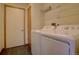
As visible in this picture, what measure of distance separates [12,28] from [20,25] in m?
0.11

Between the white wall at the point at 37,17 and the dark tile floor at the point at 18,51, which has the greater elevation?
the white wall at the point at 37,17

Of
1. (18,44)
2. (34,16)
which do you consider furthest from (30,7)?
(18,44)

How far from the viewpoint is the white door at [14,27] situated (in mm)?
1588

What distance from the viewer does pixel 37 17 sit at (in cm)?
160

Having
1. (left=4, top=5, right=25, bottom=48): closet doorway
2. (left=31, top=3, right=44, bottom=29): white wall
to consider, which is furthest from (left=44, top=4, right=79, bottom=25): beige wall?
(left=4, top=5, right=25, bottom=48): closet doorway

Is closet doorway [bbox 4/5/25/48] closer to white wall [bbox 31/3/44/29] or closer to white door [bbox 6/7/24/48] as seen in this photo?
white door [bbox 6/7/24/48]

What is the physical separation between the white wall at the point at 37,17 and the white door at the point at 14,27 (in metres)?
0.14

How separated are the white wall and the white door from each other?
14cm

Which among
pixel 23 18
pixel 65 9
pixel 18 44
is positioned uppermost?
pixel 65 9

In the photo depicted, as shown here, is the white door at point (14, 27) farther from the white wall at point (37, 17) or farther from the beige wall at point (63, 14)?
the beige wall at point (63, 14)

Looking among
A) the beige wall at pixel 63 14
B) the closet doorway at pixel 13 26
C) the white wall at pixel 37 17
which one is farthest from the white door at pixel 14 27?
the beige wall at pixel 63 14

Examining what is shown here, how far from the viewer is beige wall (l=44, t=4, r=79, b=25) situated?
4.96 ft

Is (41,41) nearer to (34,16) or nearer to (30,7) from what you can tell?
(34,16)
